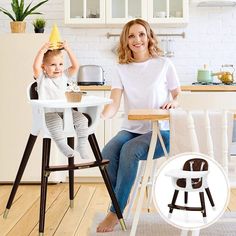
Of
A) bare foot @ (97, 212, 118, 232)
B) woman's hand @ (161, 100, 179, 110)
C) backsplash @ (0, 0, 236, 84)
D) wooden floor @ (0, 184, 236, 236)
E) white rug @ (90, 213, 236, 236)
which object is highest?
backsplash @ (0, 0, 236, 84)

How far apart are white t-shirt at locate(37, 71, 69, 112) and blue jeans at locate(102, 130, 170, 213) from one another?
485 millimetres

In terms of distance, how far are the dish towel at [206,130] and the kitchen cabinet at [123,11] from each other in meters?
2.69

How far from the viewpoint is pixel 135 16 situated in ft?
15.9

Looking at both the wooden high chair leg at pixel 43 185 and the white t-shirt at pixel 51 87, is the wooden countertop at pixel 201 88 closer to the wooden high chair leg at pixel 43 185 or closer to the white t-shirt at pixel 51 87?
the wooden high chair leg at pixel 43 185

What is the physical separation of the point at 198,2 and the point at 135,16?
582 millimetres

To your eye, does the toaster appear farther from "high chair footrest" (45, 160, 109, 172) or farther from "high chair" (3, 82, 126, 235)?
"high chair footrest" (45, 160, 109, 172)

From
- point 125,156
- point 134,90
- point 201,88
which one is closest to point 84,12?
point 201,88

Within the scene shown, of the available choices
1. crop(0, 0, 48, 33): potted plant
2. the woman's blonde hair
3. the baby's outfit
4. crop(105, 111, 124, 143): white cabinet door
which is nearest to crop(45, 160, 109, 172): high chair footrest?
the baby's outfit

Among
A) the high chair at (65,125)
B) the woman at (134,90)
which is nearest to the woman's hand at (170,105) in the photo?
the woman at (134,90)

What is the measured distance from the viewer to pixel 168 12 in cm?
481

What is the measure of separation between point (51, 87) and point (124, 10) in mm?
2458

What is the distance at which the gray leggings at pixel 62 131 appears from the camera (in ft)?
8.09

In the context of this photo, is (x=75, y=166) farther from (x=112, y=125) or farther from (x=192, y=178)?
(x=112, y=125)

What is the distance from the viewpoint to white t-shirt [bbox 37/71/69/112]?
8.30 feet
